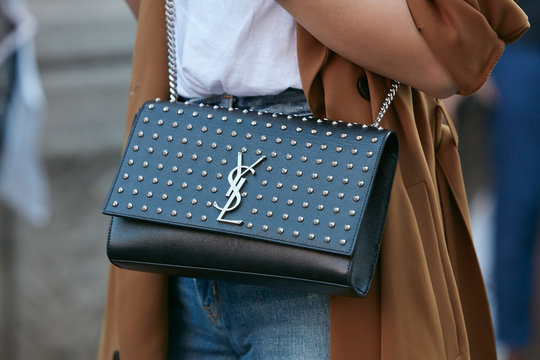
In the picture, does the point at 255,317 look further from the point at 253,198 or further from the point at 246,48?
the point at 246,48

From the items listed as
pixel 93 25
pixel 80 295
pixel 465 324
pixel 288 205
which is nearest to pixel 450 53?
pixel 288 205

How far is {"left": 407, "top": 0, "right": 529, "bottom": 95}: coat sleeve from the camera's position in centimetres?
111

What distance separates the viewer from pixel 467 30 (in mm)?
1115

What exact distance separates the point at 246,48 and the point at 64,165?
10.6 ft

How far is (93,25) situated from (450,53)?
420 cm

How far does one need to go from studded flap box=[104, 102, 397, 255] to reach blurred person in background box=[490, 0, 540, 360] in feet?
7.23

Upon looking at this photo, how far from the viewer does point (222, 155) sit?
118 cm

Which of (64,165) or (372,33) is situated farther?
(64,165)

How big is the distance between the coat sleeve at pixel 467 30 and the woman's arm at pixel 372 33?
19 millimetres

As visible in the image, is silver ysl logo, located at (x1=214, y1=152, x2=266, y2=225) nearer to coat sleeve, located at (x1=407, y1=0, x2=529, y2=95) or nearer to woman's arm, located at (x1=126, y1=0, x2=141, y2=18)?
coat sleeve, located at (x1=407, y1=0, x2=529, y2=95)

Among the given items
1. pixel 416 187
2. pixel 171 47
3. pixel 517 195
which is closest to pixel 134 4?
pixel 171 47

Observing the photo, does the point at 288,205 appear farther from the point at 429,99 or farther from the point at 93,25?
the point at 93,25

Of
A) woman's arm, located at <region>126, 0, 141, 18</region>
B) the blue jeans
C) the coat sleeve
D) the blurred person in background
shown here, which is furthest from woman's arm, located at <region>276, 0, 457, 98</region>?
the blurred person in background

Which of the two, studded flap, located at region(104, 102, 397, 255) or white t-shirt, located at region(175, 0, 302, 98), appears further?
white t-shirt, located at region(175, 0, 302, 98)
